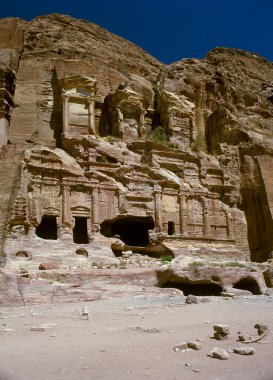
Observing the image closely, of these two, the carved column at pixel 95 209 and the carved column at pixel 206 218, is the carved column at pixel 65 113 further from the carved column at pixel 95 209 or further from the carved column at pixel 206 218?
the carved column at pixel 206 218

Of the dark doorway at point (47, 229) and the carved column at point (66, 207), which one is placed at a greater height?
the carved column at point (66, 207)

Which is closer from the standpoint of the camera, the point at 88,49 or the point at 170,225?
the point at 170,225

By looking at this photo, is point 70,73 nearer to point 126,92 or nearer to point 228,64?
point 126,92

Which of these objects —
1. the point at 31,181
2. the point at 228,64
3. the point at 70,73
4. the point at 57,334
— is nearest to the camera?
the point at 57,334

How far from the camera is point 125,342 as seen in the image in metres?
8.14

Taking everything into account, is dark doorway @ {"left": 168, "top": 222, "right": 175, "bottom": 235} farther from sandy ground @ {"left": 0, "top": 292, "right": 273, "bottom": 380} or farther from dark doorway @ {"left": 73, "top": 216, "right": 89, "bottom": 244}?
sandy ground @ {"left": 0, "top": 292, "right": 273, "bottom": 380}

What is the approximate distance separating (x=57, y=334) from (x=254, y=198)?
87.0 ft

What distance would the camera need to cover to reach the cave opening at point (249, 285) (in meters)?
20.1

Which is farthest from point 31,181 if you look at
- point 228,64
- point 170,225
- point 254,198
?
point 228,64

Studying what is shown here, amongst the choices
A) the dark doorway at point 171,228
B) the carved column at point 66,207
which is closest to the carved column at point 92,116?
the carved column at point 66,207

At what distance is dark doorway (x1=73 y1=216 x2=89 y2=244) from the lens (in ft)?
89.7

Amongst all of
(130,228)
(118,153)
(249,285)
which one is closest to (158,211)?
(130,228)

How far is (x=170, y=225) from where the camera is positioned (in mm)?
29672

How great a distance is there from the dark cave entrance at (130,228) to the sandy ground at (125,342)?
46.7 feet
